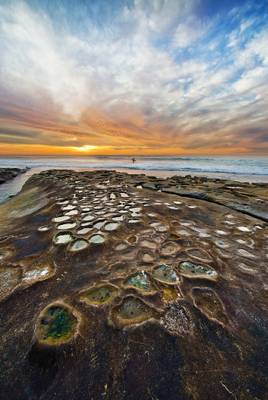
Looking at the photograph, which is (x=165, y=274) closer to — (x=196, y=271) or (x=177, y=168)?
(x=196, y=271)

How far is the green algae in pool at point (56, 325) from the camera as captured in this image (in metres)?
1.04

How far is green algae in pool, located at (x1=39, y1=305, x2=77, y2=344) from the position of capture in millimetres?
1045

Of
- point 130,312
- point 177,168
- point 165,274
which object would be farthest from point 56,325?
point 177,168

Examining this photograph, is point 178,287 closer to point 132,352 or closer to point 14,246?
point 132,352

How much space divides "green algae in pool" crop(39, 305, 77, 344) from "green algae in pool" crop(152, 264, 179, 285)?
2.37 ft

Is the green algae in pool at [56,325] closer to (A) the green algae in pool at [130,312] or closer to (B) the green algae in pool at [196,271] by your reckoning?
(A) the green algae in pool at [130,312]

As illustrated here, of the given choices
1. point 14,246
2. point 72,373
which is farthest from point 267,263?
point 14,246

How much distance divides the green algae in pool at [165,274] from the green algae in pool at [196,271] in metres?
0.09

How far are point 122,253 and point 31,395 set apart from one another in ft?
3.89

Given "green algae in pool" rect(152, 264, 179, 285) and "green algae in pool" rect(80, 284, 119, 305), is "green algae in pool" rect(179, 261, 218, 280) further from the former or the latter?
"green algae in pool" rect(80, 284, 119, 305)

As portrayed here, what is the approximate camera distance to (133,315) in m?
1.19

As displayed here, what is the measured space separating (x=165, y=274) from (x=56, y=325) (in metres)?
0.90

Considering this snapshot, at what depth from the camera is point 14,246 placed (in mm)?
2133

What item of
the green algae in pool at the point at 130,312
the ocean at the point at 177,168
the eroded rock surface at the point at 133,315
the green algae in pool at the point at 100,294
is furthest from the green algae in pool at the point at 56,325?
the ocean at the point at 177,168
